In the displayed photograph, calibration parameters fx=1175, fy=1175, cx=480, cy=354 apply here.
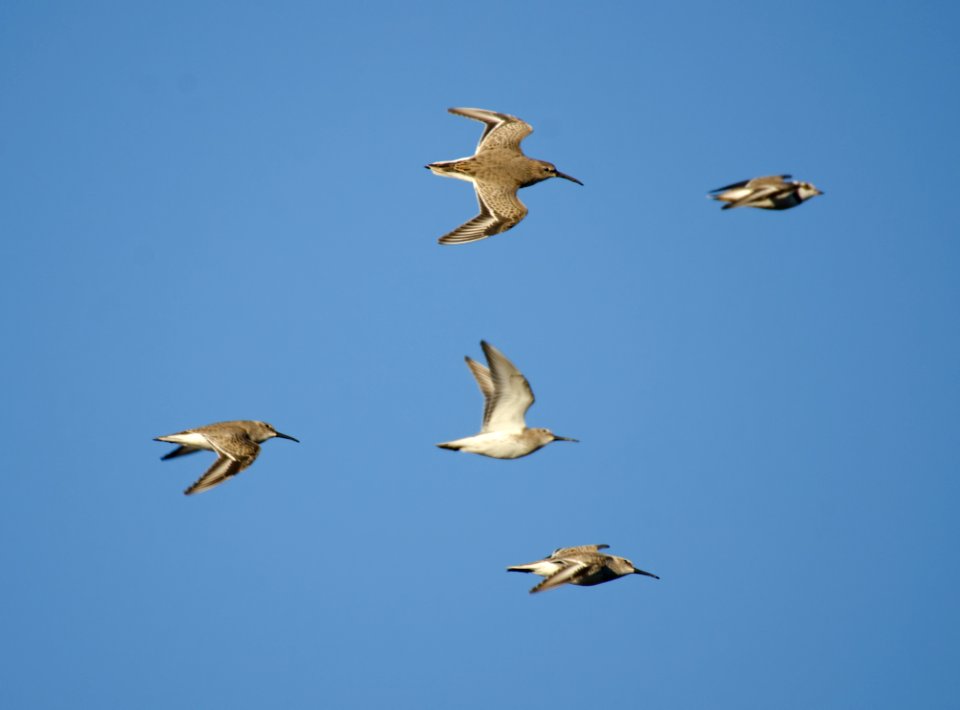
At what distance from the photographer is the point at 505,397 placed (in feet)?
46.1

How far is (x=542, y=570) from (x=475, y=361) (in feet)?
8.70

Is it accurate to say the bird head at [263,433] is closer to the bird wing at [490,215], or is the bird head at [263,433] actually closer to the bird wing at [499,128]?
the bird wing at [490,215]

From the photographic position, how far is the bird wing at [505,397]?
13.7 meters

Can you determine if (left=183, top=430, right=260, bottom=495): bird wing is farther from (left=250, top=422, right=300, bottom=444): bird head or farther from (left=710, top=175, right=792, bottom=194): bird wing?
(left=710, top=175, right=792, bottom=194): bird wing

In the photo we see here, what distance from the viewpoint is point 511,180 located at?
16.6 m

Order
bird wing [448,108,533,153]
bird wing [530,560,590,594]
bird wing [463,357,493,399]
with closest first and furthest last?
bird wing [530,560,590,594], bird wing [463,357,493,399], bird wing [448,108,533,153]

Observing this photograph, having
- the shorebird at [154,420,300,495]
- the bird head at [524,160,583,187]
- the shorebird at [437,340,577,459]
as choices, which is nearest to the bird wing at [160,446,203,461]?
the shorebird at [154,420,300,495]

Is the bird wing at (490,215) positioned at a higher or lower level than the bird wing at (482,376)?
higher

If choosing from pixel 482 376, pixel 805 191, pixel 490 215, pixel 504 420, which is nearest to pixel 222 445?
pixel 482 376

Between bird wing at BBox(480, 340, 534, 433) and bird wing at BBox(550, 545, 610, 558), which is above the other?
bird wing at BBox(480, 340, 534, 433)

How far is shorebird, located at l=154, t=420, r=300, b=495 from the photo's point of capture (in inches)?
500

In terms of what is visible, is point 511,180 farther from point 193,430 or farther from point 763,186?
point 193,430

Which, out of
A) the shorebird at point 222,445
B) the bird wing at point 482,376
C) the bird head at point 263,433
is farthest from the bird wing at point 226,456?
the bird wing at point 482,376

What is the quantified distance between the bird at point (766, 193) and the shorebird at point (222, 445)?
6.28 metres
